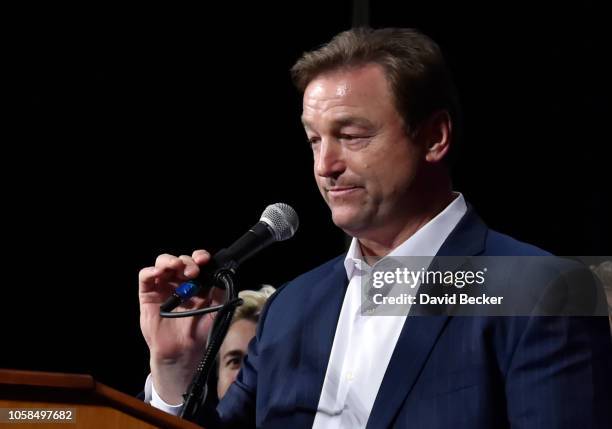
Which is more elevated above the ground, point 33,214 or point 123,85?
point 123,85

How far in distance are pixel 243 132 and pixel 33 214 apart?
39.8 inches

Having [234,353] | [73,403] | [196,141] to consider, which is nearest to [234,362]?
[234,353]

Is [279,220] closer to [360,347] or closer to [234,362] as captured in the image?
[360,347]

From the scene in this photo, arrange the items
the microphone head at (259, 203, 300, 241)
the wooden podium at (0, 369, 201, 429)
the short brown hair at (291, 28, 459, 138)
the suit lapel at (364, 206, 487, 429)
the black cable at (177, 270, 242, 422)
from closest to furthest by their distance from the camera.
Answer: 1. the wooden podium at (0, 369, 201, 429)
2. the black cable at (177, 270, 242, 422)
3. the suit lapel at (364, 206, 487, 429)
4. the microphone head at (259, 203, 300, 241)
5. the short brown hair at (291, 28, 459, 138)

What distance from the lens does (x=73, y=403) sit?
1263mm

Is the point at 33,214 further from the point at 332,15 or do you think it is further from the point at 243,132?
the point at 332,15

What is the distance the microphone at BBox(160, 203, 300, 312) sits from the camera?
1.66 metres

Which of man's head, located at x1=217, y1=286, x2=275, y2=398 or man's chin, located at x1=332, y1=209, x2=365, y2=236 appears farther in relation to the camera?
man's head, located at x1=217, y1=286, x2=275, y2=398

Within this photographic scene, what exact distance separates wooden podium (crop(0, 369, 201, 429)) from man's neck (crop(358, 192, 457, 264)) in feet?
2.57

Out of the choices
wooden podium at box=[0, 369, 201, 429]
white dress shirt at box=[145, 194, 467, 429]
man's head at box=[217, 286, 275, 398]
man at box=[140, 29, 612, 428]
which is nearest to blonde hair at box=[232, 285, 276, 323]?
man's head at box=[217, 286, 275, 398]

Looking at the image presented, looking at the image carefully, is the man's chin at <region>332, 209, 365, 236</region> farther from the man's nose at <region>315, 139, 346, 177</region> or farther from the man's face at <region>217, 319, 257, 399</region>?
the man's face at <region>217, 319, 257, 399</region>

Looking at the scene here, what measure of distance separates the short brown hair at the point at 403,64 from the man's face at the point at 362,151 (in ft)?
0.10

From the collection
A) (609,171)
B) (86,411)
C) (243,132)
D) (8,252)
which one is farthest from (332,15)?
(86,411)

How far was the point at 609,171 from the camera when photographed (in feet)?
12.4
